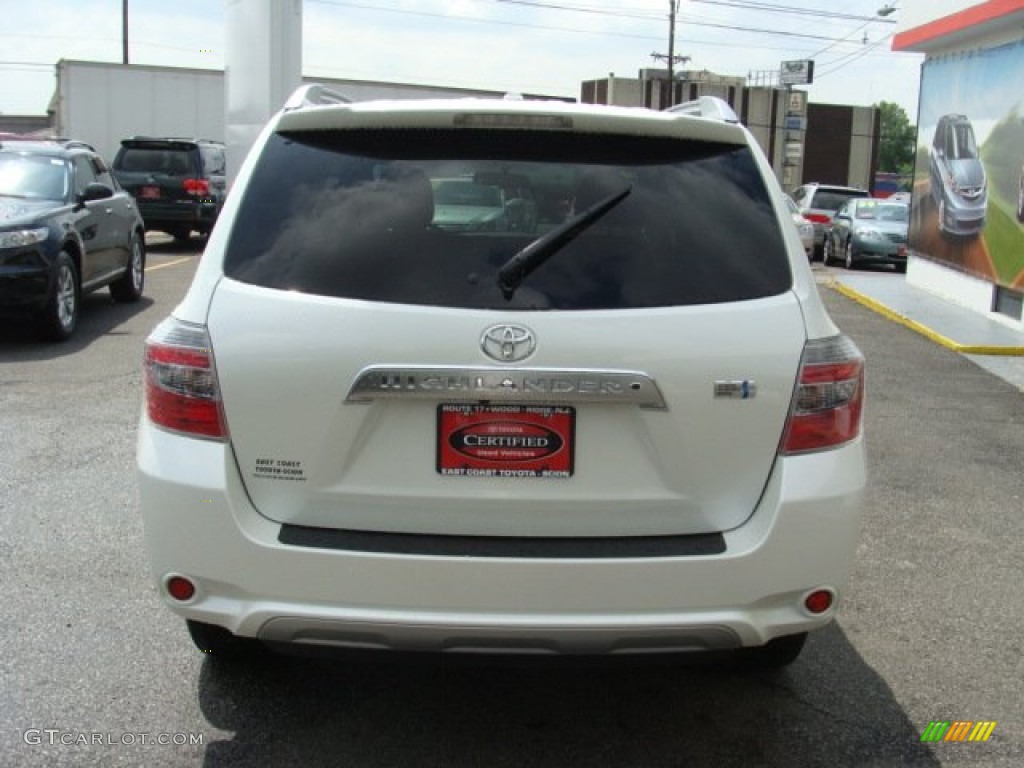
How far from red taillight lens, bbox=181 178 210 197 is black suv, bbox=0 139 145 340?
7.10 metres

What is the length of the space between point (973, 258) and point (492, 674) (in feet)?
39.6

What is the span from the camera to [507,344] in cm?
280

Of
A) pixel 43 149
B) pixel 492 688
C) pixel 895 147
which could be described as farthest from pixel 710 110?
pixel 895 147

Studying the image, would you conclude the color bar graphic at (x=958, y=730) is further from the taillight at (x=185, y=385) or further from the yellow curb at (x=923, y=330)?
the yellow curb at (x=923, y=330)

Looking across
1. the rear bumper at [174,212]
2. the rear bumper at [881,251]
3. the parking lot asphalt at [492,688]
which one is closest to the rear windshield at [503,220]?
the parking lot asphalt at [492,688]

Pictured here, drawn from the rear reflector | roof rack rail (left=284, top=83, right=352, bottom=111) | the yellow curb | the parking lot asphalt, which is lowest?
the parking lot asphalt

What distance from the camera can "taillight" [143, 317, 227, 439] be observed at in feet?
9.59

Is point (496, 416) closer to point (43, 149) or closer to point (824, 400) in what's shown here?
point (824, 400)

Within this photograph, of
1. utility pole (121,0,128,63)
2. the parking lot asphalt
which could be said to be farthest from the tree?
the parking lot asphalt

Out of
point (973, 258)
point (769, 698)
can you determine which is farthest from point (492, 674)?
point (973, 258)

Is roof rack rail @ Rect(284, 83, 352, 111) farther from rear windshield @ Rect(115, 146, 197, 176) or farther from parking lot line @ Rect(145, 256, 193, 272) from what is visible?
rear windshield @ Rect(115, 146, 197, 176)

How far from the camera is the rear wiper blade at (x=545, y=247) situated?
9.52 ft

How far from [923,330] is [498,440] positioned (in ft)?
35.2

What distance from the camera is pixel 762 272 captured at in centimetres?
307
